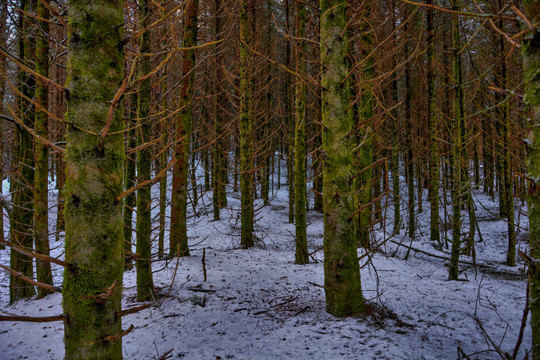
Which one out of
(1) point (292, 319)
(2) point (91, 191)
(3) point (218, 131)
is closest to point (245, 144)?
(3) point (218, 131)

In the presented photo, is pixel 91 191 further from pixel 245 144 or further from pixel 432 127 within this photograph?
pixel 432 127

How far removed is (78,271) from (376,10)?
9.10 metres

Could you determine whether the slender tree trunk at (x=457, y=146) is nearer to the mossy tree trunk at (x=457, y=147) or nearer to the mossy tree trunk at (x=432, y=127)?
the mossy tree trunk at (x=457, y=147)

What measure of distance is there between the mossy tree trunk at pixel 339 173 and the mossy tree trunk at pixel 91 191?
2.67 metres

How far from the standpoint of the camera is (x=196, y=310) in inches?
164

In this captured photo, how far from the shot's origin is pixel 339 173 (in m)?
3.64

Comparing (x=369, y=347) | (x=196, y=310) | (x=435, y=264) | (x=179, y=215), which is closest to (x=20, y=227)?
(x=179, y=215)

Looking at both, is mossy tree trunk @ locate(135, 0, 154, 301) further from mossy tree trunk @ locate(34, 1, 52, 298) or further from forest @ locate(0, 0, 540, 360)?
mossy tree trunk @ locate(34, 1, 52, 298)

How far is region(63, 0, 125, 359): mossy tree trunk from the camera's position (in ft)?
4.73

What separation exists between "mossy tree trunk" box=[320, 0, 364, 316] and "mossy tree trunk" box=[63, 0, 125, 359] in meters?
2.67

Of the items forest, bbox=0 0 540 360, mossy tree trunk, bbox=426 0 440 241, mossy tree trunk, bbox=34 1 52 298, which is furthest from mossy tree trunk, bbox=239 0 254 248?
mossy tree trunk, bbox=426 0 440 241

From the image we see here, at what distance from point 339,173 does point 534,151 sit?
211cm

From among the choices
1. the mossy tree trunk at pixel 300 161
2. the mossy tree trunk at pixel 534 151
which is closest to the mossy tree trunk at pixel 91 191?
the mossy tree trunk at pixel 534 151

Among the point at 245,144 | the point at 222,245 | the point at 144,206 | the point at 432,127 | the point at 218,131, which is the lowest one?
the point at 222,245
